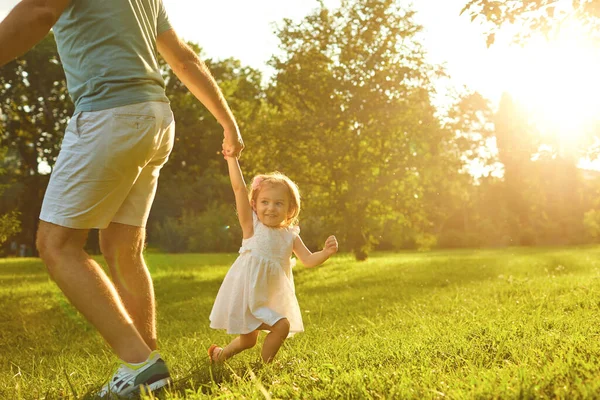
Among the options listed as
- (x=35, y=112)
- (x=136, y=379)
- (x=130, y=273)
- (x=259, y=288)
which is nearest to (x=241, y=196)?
(x=259, y=288)

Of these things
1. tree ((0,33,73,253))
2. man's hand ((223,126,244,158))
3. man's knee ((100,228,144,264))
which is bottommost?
man's knee ((100,228,144,264))

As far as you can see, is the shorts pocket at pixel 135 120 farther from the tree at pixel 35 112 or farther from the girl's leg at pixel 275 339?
the tree at pixel 35 112

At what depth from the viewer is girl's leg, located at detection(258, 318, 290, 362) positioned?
384 cm

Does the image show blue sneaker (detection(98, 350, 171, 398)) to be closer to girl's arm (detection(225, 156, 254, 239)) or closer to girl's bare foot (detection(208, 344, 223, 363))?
girl's bare foot (detection(208, 344, 223, 363))

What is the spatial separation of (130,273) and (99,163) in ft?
2.70

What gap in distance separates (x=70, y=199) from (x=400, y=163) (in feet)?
48.4

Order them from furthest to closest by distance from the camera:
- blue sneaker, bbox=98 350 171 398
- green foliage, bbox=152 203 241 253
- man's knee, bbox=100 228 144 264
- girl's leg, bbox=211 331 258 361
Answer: green foliage, bbox=152 203 241 253 → girl's leg, bbox=211 331 258 361 → man's knee, bbox=100 228 144 264 → blue sneaker, bbox=98 350 171 398

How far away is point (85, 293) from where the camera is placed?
309cm

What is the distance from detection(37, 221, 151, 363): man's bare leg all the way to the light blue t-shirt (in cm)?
61

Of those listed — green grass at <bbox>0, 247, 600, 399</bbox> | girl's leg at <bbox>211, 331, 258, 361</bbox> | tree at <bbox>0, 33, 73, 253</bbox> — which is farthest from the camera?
tree at <bbox>0, 33, 73, 253</bbox>

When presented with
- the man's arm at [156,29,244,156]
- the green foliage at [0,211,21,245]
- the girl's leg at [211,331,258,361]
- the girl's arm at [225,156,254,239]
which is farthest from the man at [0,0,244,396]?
the green foliage at [0,211,21,245]

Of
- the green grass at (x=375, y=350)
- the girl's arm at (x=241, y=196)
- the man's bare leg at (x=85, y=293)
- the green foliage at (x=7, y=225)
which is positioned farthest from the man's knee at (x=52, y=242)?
the green foliage at (x=7, y=225)

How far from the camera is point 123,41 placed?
323 cm

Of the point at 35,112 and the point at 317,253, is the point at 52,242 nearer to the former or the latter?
the point at 317,253
